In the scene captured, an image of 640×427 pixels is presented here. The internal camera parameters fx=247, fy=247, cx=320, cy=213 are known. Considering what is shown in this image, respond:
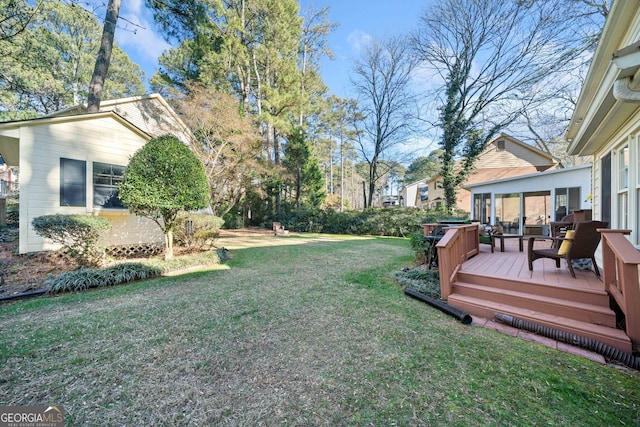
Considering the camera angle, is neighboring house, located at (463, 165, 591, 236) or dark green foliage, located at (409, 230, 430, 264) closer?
dark green foliage, located at (409, 230, 430, 264)

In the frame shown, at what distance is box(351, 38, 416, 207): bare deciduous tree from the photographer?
705 inches

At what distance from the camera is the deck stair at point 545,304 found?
268 centimetres

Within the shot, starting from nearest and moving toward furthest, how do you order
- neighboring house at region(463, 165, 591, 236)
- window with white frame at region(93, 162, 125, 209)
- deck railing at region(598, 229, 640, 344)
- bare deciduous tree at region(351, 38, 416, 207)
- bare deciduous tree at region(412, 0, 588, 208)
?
1. deck railing at region(598, 229, 640, 344)
2. window with white frame at region(93, 162, 125, 209)
3. neighboring house at region(463, 165, 591, 236)
4. bare deciduous tree at region(412, 0, 588, 208)
5. bare deciduous tree at region(351, 38, 416, 207)

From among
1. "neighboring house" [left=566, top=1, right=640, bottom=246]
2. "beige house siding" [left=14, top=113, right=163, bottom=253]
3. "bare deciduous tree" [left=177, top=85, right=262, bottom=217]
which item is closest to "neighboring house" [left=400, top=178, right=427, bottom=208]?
"bare deciduous tree" [left=177, top=85, right=262, bottom=217]

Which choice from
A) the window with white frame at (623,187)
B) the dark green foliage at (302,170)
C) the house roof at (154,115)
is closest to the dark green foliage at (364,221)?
the dark green foliage at (302,170)

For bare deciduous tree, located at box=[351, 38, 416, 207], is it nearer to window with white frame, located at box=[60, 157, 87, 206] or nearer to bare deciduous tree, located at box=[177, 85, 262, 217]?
bare deciduous tree, located at box=[177, 85, 262, 217]

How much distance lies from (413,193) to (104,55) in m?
32.4

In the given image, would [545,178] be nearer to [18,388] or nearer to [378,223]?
[378,223]

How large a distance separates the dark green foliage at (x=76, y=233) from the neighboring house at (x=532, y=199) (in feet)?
44.2

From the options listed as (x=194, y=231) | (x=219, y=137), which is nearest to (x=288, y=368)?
(x=194, y=231)

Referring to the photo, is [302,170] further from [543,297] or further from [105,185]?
[543,297]

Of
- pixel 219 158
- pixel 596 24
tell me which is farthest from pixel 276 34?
pixel 596 24

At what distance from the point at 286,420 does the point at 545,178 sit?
1212 cm

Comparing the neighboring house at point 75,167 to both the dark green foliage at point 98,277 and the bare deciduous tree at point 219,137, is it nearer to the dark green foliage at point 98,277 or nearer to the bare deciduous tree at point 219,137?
the dark green foliage at point 98,277
